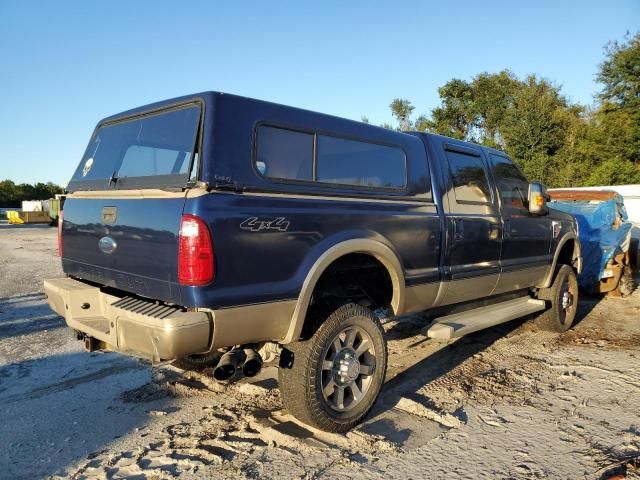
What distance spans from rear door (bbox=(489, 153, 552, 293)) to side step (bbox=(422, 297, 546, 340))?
186 mm

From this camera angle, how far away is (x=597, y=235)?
27.6 ft

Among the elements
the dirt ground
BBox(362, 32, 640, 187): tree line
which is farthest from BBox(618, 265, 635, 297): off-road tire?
A: BBox(362, 32, 640, 187): tree line

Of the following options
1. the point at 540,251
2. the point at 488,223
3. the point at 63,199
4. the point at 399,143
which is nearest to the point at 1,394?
the point at 63,199

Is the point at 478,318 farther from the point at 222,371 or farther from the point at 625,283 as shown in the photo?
the point at 625,283

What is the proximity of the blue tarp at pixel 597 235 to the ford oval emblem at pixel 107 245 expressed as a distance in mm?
7495

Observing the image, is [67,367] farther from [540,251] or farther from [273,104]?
[540,251]

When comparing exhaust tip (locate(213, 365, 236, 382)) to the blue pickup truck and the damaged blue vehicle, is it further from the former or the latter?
the damaged blue vehicle

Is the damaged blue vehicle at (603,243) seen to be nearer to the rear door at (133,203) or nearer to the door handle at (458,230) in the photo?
the door handle at (458,230)

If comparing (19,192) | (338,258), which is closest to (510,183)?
(338,258)

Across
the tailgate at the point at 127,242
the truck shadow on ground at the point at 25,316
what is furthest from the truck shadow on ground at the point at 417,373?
the truck shadow on ground at the point at 25,316

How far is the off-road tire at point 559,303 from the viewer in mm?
6055

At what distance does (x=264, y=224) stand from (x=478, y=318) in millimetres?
2602

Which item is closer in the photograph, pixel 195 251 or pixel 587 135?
pixel 195 251

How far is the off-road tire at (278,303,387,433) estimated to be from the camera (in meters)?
3.21
